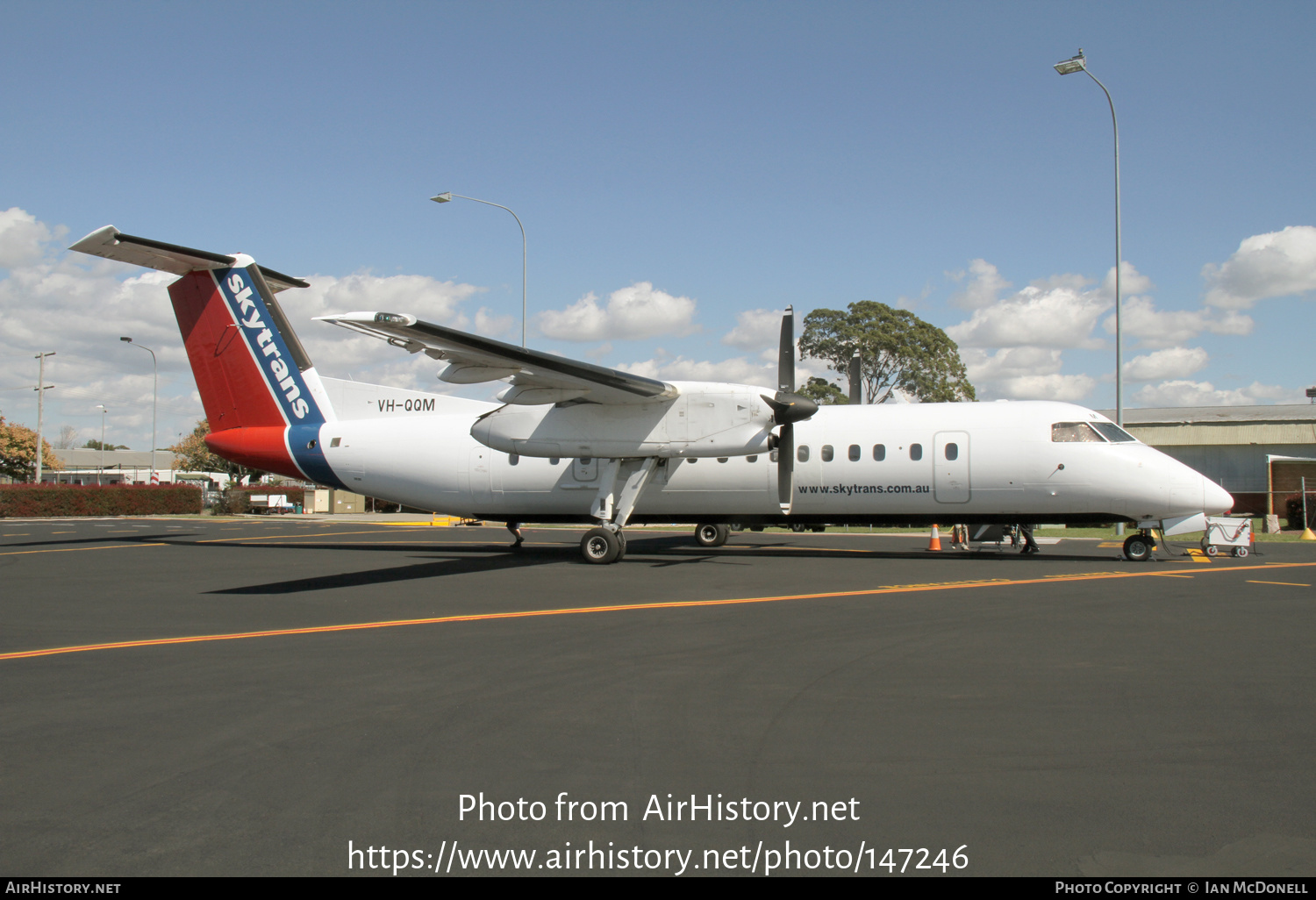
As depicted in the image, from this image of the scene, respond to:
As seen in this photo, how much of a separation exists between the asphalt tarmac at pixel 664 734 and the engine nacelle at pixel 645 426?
15.9 feet

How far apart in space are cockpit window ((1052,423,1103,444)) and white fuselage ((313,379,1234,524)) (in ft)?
0.40

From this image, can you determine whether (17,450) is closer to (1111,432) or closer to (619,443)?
(619,443)

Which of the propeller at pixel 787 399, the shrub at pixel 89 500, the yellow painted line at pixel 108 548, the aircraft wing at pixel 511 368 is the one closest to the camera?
the aircraft wing at pixel 511 368

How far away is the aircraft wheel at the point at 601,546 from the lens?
16469mm

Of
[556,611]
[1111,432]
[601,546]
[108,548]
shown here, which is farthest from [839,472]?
[108,548]

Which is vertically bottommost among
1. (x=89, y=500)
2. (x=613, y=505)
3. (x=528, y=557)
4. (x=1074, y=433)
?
(x=528, y=557)

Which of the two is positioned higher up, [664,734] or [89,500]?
[89,500]

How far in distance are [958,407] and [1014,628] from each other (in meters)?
9.33

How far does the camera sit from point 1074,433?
16.2 meters

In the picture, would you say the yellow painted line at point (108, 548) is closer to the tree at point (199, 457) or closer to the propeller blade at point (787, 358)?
the propeller blade at point (787, 358)

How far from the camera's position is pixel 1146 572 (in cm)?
1419

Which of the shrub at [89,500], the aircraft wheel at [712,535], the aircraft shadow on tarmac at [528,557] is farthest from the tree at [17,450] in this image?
the aircraft wheel at [712,535]

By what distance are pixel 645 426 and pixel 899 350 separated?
35.3 m

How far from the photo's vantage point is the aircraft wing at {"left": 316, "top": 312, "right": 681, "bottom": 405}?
42.2 feet
